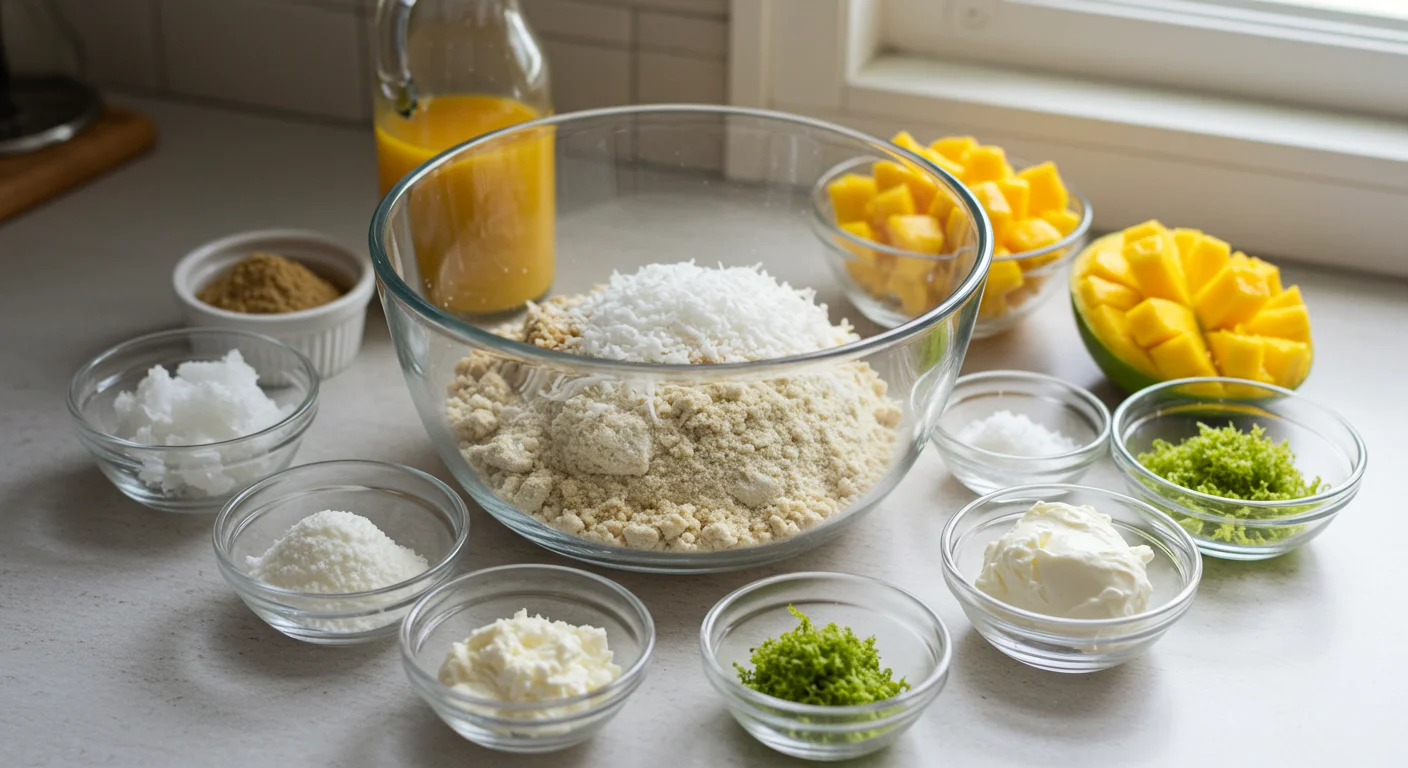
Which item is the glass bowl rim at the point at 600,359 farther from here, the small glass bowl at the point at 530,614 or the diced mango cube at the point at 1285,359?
the diced mango cube at the point at 1285,359

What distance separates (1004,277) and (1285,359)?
0.28 m

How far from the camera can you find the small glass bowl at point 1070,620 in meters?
0.98

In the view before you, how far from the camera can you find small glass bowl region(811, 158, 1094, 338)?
1.36m

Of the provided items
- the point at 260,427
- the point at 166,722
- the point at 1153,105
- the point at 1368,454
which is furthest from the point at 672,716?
the point at 1153,105

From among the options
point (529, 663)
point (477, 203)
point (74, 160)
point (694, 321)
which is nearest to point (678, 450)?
point (694, 321)

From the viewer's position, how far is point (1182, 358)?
1286 mm

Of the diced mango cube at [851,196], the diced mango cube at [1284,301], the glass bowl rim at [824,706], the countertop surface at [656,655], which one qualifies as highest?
the diced mango cube at [851,196]

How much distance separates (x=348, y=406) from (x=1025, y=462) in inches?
26.5

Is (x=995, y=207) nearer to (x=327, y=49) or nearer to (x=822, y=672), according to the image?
(x=822, y=672)

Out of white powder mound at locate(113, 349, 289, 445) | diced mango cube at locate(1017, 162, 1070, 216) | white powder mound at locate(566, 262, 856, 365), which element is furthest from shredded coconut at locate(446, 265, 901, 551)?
diced mango cube at locate(1017, 162, 1070, 216)

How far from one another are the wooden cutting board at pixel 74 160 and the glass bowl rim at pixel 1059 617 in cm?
126

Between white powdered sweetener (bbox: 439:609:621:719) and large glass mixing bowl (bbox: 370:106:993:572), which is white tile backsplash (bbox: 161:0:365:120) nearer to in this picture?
large glass mixing bowl (bbox: 370:106:993:572)

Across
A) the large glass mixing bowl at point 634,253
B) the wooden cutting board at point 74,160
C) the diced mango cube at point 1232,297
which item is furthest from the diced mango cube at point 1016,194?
the wooden cutting board at point 74,160

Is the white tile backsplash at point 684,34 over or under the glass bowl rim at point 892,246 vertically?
over
